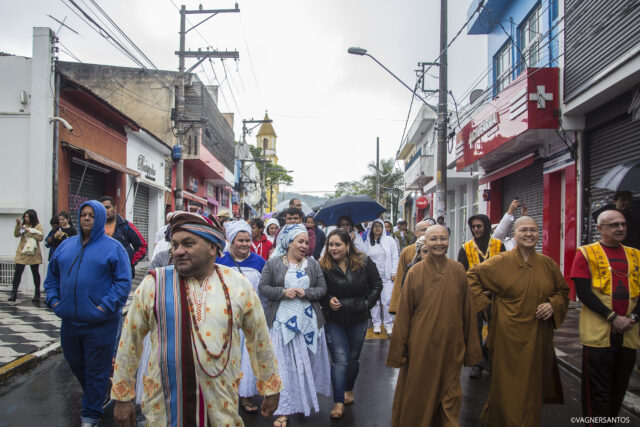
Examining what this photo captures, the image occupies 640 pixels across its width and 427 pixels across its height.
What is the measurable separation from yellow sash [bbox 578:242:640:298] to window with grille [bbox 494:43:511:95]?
1109 cm

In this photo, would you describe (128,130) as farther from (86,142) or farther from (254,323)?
(254,323)

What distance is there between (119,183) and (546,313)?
13.8 meters

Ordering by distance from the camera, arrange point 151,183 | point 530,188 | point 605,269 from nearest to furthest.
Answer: point 605,269, point 530,188, point 151,183

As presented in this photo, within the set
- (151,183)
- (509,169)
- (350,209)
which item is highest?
(509,169)

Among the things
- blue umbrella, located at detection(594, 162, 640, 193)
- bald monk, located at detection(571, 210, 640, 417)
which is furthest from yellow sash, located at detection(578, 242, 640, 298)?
blue umbrella, located at detection(594, 162, 640, 193)

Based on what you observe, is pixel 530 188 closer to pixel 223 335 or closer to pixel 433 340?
pixel 433 340

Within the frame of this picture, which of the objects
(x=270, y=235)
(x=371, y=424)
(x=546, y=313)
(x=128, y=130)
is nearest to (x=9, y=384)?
(x=371, y=424)

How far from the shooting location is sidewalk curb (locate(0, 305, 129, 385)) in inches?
207

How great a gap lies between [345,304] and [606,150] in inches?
280

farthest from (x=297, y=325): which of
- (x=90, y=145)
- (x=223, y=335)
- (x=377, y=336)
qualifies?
(x=90, y=145)

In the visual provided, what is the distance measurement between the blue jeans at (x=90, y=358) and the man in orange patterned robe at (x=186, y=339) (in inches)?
69.5

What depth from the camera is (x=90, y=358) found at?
156 inches

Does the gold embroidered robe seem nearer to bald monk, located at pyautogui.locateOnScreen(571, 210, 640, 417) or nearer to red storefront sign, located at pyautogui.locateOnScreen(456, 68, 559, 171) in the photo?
bald monk, located at pyautogui.locateOnScreen(571, 210, 640, 417)

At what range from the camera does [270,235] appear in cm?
883
